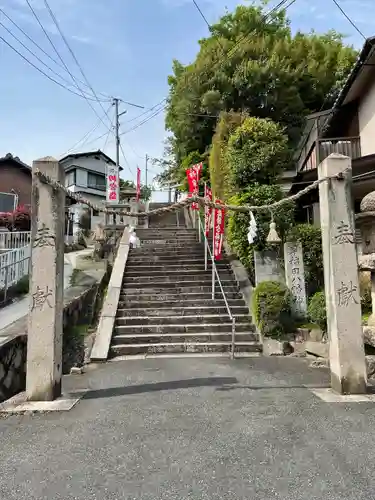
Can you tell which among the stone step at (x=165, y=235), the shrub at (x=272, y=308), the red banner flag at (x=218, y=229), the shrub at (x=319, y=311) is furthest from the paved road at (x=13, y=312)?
the stone step at (x=165, y=235)

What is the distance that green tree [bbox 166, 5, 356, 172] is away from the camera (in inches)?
856

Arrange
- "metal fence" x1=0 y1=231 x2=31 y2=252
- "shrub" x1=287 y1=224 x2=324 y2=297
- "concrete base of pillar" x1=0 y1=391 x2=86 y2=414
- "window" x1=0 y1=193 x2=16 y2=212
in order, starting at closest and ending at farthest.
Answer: "concrete base of pillar" x1=0 y1=391 x2=86 y2=414 < "shrub" x1=287 y1=224 x2=324 y2=297 < "metal fence" x1=0 y1=231 x2=31 y2=252 < "window" x1=0 y1=193 x2=16 y2=212

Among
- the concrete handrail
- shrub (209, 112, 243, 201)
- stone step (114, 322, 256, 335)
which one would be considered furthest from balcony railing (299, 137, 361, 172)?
the concrete handrail

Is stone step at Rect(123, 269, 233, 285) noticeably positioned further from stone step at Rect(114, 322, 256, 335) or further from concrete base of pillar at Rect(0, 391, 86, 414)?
concrete base of pillar at Rect(0, 391, 86, 414)

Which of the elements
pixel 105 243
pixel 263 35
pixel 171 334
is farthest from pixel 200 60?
pixel 171 334

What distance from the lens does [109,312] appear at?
998cm

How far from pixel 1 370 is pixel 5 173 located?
2482 centimetres

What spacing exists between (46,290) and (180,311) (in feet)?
18.2

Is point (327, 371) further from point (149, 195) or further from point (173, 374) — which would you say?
point (149, 195)

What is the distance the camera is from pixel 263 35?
24750 millimetres

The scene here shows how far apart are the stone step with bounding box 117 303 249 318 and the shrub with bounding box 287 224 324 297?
6.48ft

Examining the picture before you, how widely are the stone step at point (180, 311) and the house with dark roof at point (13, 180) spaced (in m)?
20.2

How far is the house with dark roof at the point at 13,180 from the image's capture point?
1067 inches

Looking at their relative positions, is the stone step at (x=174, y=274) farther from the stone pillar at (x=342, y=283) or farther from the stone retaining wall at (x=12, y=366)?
the stone pillar at (x=342, y=283)
